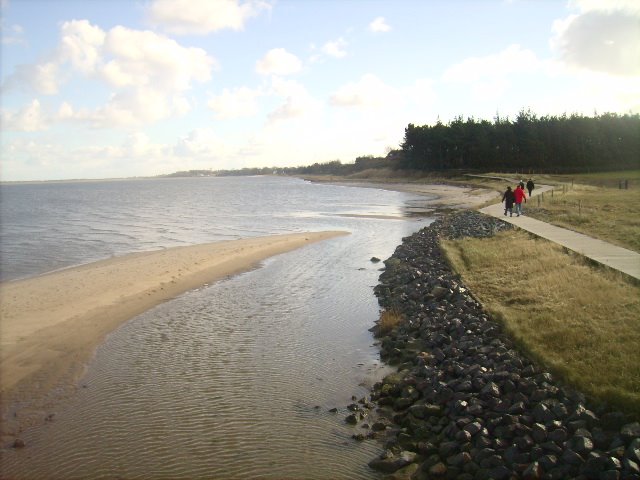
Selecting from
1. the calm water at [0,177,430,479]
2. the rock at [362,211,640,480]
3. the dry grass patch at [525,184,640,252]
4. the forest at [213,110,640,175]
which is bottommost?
the calm water at [0,177,430,479]

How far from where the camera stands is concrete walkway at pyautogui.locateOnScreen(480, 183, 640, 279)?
47.7ft

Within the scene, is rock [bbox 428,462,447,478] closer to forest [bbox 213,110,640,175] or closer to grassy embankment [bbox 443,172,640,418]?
grassy embankment [bbox 443,172,640,418]

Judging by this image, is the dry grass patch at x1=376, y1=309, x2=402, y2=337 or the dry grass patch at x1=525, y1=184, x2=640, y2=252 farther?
the dry grass patch at x1=525, y1=184, x2=640, y2=252

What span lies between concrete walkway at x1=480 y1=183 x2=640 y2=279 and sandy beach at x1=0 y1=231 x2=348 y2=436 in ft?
42.2

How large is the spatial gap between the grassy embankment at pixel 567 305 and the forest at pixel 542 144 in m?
69.8

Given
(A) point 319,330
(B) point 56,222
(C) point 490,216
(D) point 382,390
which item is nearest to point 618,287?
(D) point 382,390

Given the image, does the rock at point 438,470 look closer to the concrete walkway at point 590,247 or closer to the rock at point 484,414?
the rock at point 484,414

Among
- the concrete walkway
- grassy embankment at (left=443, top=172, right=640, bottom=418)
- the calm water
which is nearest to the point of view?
the calm water

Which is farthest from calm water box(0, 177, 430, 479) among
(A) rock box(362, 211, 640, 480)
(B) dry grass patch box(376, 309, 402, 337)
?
(A) rock box(362, 211, 640, 480)

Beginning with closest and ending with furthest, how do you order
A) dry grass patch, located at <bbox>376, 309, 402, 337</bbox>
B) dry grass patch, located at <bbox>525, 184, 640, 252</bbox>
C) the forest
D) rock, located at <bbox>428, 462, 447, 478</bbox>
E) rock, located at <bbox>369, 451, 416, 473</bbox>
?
rock, located at <bbox>428, 462, 447, 478</bbox>, rock, located at <bbox>369, 451, 416, 473</bbox>, dry grass patch, located at <bbox>376, 309, 402, 337</bbox>, dry grass patch, located at <bbox>525, 184, 640, 252</bbox>, the forest

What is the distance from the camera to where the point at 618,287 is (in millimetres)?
11961

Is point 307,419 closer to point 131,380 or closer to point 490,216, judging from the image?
point 131,380

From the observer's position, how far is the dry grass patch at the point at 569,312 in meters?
7.82

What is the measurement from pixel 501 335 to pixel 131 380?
7.63 m
